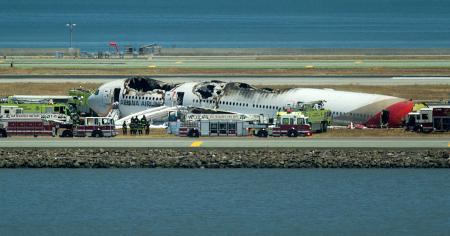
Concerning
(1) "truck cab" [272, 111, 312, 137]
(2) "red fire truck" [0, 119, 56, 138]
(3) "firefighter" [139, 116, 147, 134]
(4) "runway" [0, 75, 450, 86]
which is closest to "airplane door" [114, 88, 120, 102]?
(3) "firefighter" [139, 116, 147, 134]

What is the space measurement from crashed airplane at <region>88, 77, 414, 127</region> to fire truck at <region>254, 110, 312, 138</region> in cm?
1071

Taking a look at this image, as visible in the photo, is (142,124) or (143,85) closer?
(142,124)

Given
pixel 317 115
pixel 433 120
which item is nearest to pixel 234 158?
pixel 317 115

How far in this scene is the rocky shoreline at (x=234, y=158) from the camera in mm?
97062

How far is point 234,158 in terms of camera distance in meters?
98.0

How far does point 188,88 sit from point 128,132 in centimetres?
1380

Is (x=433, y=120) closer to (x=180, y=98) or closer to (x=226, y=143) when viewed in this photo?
(x=226, y=143)

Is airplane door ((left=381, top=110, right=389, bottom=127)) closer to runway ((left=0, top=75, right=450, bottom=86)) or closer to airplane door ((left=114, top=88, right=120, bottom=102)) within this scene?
airplane door ((left=114, top=88, right=120, bottom=102))

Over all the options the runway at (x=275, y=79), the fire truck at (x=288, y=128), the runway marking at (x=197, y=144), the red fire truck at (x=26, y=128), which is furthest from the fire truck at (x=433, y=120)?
the runway at (x=275, y=79)

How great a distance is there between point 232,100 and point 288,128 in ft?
58.0

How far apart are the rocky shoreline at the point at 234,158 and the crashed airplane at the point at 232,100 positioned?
20.3 meters
